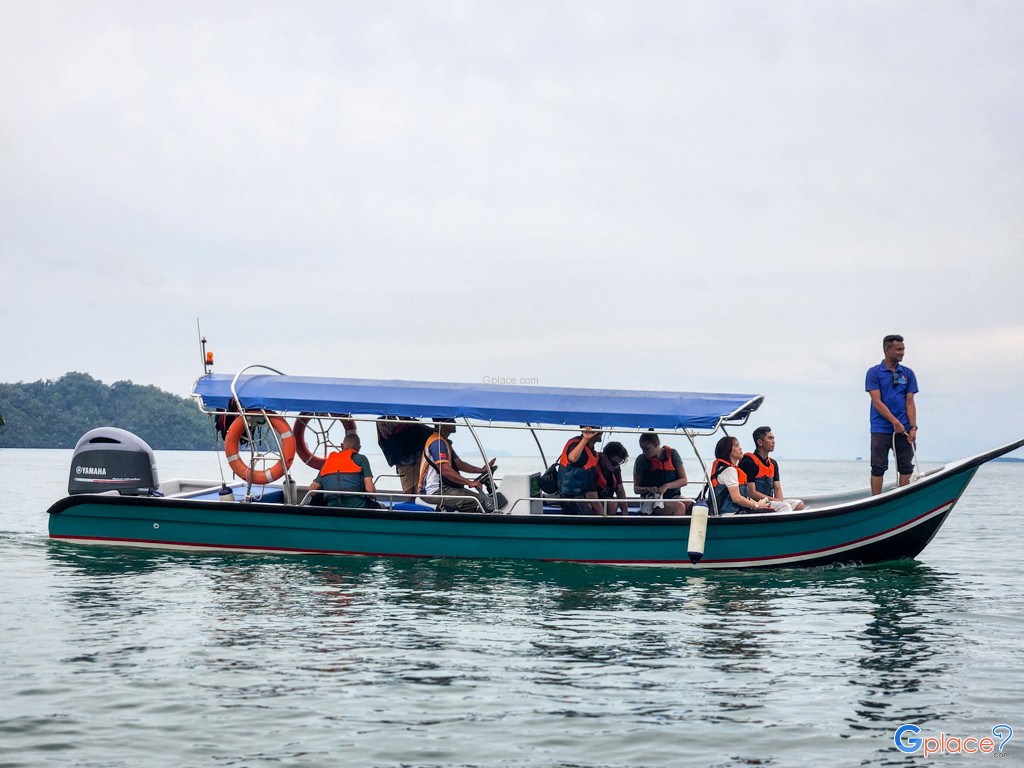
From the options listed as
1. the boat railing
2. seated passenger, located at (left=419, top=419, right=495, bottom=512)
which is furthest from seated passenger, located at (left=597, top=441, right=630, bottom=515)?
the boat railing

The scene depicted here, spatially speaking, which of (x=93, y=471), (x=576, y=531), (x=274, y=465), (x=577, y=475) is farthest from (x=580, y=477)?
(x=93, y=471)

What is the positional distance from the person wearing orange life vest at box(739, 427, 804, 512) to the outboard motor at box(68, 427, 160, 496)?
7.69 meters

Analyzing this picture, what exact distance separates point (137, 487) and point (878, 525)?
938 centimetres

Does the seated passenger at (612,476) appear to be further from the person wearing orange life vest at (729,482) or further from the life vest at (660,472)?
the person wearing orange life vest at (729,482)

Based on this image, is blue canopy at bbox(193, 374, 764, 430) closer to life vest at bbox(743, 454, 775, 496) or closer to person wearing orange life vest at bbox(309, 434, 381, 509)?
person wearing orange life vest at bbox(309, 434, 381, 509)

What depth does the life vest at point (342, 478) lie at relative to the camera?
44.2 ft

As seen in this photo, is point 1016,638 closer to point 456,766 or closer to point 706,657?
→ point 706,657

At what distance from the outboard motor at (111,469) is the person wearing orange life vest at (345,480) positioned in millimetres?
2367

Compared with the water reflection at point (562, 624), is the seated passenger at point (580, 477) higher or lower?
higher

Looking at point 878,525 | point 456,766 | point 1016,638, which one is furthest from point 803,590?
point 456,766

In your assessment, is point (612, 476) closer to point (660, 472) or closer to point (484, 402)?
point (660, 472)

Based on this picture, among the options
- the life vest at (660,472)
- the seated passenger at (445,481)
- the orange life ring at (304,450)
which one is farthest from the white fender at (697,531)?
the orange life ring at (304,450)

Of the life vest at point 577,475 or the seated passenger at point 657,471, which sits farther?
the seated passenger at point 657,471

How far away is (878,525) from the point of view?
41.8 feet
